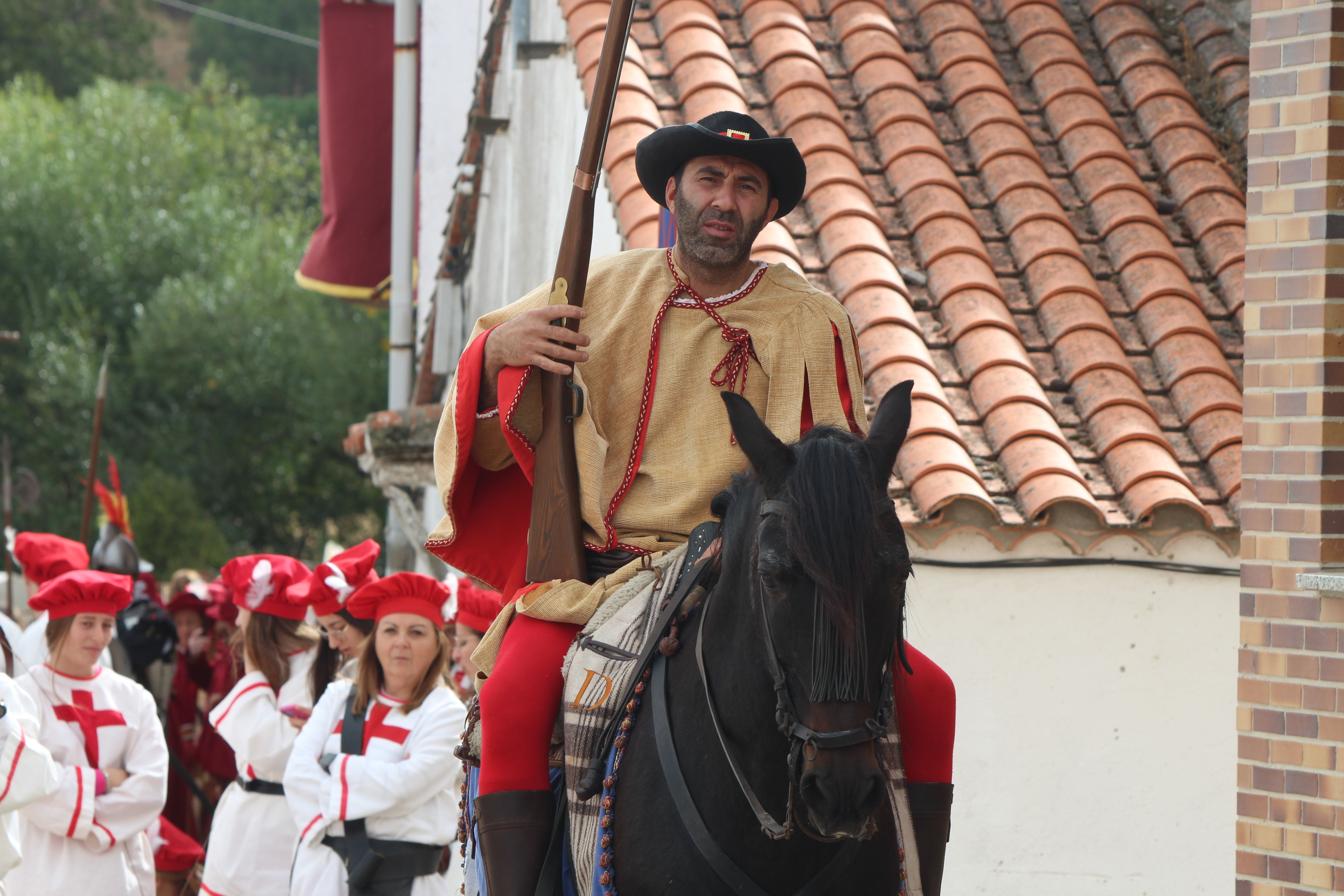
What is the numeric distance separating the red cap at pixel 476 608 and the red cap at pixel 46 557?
6.87ft

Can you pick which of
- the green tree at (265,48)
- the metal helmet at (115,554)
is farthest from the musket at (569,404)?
the green tree at (265,48)

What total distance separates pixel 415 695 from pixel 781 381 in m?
3.07

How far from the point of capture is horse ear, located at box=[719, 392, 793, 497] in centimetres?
286

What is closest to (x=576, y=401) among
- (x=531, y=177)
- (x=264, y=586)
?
(x=264, y=586)

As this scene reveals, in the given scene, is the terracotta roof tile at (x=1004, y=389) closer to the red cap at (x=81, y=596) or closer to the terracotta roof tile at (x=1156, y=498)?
the terracotta roof tile at (x=1156, y=498)

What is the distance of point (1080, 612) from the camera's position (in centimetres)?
594

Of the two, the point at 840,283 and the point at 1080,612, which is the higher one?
the point at 840,283

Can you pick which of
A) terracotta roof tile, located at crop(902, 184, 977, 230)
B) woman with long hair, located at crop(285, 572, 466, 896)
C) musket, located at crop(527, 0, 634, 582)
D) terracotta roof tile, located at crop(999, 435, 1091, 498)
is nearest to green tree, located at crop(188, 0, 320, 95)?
terracotta roof tile, located at crop(902, 184, 977, 230)

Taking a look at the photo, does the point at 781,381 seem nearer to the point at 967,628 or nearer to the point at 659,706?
the point at 659,706

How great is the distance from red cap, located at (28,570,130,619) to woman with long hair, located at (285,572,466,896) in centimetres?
132

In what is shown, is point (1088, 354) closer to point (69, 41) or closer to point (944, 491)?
point (944, 491)

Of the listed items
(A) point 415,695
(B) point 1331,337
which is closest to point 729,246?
(B) point 1331,337

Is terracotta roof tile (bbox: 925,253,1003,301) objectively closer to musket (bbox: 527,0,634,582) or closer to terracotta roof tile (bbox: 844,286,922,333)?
terracotta roof tile (bbox: 844,286,922,333)

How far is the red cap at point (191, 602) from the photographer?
1102cm
